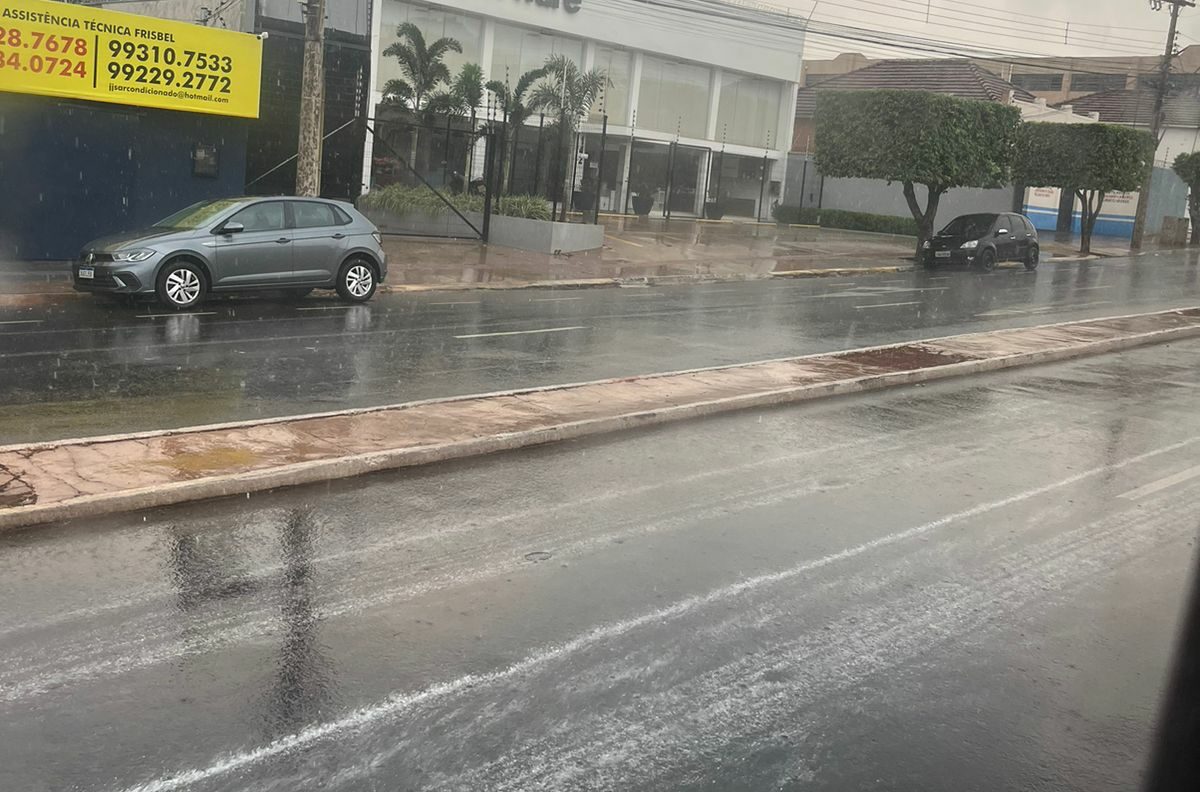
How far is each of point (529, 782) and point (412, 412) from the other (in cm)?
632

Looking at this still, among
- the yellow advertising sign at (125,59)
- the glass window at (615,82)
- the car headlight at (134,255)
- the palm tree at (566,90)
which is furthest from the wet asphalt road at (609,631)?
the glass window at (615,82)

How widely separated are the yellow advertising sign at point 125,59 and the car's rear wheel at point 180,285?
5.09 metres

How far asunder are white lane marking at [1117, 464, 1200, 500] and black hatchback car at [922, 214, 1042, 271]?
2356cm

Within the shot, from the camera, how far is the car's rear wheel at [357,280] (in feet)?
60.7

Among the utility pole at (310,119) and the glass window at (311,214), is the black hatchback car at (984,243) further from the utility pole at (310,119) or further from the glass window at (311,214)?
the glass window at (311,214)

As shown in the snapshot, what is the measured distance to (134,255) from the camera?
16.1m

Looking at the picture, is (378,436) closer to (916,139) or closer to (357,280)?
(357,280)

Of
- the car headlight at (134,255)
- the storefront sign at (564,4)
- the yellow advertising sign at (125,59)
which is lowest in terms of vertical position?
the car headlight at (134,255)

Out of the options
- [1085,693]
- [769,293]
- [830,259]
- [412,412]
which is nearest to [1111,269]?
[830,259]

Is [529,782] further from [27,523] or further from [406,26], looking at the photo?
[406,26]

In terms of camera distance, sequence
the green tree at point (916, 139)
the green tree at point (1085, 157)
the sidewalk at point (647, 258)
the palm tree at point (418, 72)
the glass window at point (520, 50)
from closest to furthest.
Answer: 1. the sidewalk at point (647, 258)
2. the green tree at point (916, 139)
3. the palm tree at point (418, 72)
4. the green tree at point (1085, 157)
5. the glass window at point (520, 50)

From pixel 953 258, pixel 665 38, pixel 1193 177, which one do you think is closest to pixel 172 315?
pixel 953 258

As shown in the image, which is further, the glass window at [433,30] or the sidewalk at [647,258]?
the glass window at [433,30]

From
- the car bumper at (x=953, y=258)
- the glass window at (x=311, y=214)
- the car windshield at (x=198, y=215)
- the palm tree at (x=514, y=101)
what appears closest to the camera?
the car windshield at (x=198, y=215)
